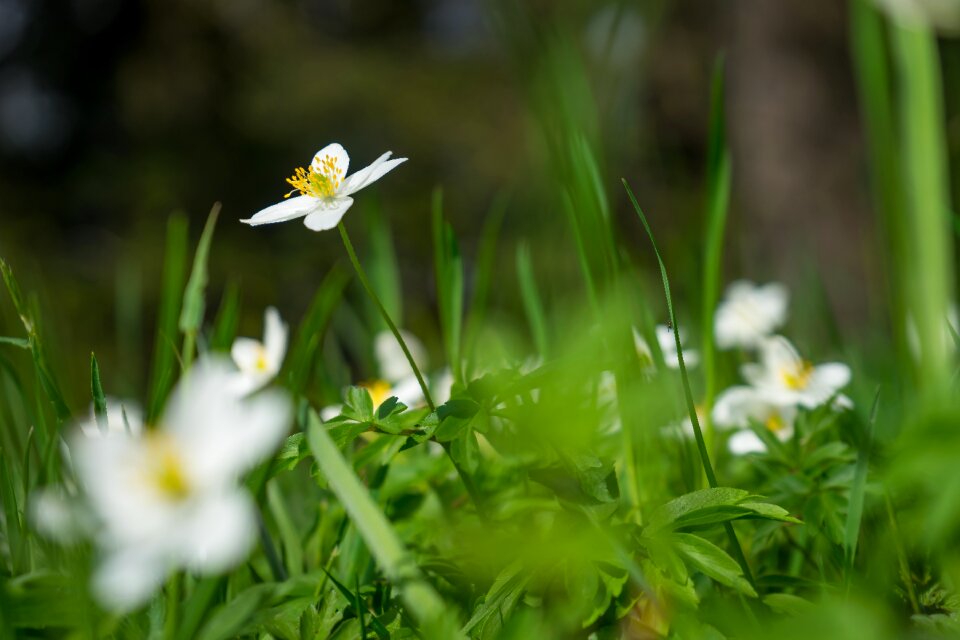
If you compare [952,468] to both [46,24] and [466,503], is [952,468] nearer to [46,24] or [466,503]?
[466,503]

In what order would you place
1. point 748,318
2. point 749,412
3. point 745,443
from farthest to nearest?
point 748,318 → point 749,412 → point 745,443

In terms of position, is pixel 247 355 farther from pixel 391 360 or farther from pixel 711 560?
pixel 711 560

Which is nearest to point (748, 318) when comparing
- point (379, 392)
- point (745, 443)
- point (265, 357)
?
point (745, 443)

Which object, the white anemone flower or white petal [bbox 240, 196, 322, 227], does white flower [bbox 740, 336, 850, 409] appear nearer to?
white petal [bbox 240, 196, 322, 227]

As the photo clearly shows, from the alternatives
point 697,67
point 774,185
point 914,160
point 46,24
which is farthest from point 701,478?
point 46,24

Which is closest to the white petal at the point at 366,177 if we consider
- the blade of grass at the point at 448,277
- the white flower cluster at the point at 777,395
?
the blade of grass at the point at 448,277
